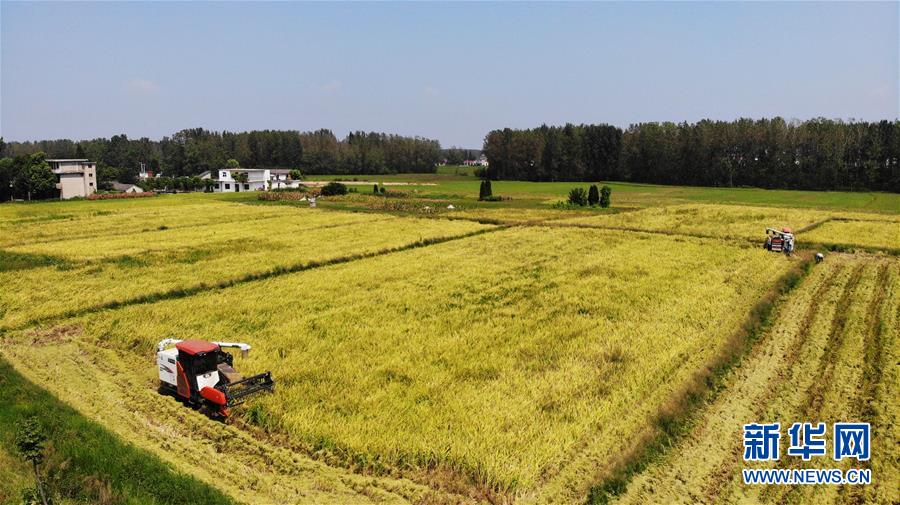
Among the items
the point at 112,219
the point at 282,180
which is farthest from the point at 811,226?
the point at 282,180

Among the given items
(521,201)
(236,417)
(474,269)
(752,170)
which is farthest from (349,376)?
(752,170)

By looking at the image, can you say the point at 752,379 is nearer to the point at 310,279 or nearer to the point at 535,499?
the point at 535,499

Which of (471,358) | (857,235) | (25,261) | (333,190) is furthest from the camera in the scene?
(333,190)

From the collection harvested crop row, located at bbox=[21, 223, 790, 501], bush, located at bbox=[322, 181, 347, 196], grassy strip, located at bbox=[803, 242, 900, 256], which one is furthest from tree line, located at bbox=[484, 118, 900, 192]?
harvested crop row, located at bbox=[21, 223, 790, 501]

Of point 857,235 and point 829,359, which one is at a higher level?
point 857,235

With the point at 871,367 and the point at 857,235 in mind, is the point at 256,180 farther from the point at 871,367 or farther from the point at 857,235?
the point at 871,367

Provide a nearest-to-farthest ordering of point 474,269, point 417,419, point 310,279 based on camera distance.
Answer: point 417,419, point 310,279, point 474,269
